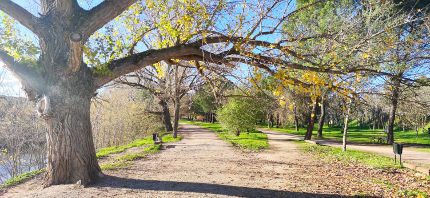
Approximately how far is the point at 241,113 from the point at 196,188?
17.6 m

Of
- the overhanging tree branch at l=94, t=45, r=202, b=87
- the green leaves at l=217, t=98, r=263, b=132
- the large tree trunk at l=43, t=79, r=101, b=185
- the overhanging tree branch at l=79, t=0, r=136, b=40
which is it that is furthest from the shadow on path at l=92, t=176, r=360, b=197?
the green leaves at l=217, t=98, r=263, b=132

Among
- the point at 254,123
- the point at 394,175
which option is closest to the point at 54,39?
the point at 394,175

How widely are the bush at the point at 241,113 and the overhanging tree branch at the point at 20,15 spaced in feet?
60.0

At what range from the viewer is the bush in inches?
934

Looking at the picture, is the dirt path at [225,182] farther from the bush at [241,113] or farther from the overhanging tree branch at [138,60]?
the bush at [241,113]

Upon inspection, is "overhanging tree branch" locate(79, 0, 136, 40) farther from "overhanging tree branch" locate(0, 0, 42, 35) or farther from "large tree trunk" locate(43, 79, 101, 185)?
"large tree trunk" locate(43, 79, 101, 185)

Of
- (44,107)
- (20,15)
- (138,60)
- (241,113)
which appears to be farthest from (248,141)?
(20,15)

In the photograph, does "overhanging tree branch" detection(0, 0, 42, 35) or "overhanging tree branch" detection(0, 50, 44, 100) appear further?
"overhanging tree branch" detection(0, 50, 44, 100)

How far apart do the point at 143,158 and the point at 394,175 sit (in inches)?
309

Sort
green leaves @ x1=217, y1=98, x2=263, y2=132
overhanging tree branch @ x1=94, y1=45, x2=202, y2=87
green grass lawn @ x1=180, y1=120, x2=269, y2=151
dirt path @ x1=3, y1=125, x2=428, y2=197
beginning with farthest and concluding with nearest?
1. green leaves @ x1=217, y1=98, x2=263, y2=132
2. green grass lawn @ x1=180, y1=120, x2=269, y2=151
3. overhanging tree branch @ x1=94, y1=45, x2=202, y2=87
4. dirt path @ x1=3, y1=125, x2=428, y2=197

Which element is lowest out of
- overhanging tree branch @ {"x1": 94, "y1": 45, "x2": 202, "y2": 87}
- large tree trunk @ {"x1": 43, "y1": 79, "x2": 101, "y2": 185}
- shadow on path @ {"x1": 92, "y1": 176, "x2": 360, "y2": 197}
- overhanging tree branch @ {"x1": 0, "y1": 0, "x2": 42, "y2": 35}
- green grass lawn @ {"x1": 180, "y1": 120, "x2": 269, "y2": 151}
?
green grass lawn @ {"x1": 180, "y1": 120, "x2": 269, "y2": 151}

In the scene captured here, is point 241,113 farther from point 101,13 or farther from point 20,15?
point 20,15

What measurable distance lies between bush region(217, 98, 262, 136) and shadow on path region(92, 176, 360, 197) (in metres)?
17.1

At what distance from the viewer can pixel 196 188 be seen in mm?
6391
